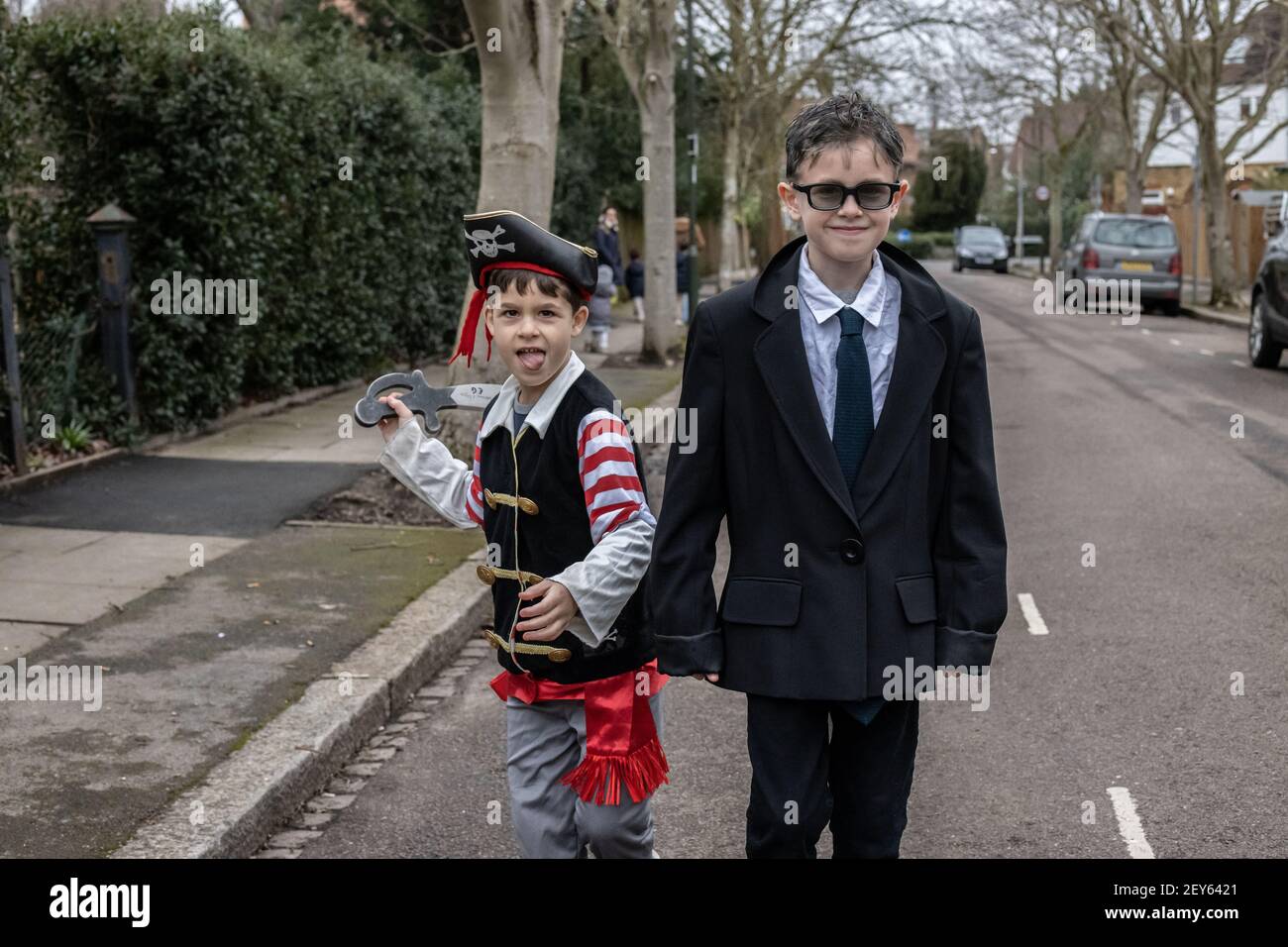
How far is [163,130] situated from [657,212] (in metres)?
8.49

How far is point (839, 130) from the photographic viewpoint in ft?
9.67

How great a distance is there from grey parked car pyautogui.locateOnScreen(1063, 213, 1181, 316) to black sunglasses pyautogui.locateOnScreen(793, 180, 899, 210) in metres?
26.8

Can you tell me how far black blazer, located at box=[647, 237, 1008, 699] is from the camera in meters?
2.96

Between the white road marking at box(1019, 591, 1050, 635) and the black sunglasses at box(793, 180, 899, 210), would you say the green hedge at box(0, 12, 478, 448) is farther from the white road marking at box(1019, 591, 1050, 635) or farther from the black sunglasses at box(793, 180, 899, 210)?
the black sunglasses at box(793, 180, 899, 210)

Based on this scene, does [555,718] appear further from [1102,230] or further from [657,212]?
[1102,230]

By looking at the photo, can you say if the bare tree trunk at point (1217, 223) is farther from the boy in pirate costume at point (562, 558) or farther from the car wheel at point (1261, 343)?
the boy in pirate costume at point (562, 558)

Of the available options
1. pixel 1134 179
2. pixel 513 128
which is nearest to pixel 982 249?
pixel 1134 179

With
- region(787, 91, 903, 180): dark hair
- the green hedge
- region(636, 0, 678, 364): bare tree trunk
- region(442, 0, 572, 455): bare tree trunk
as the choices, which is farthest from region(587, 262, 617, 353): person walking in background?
region(787, 91, 903, 180): dark hair

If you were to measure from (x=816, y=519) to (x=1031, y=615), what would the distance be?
4378 millimetres

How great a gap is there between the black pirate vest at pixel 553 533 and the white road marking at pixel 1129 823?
1.71 metres

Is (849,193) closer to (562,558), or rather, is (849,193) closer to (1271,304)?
(562,558)

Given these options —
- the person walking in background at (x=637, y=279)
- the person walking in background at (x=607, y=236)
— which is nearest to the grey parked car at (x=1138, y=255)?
the person walking in background at (x=637, y=279)

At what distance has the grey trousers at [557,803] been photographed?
343 cm
